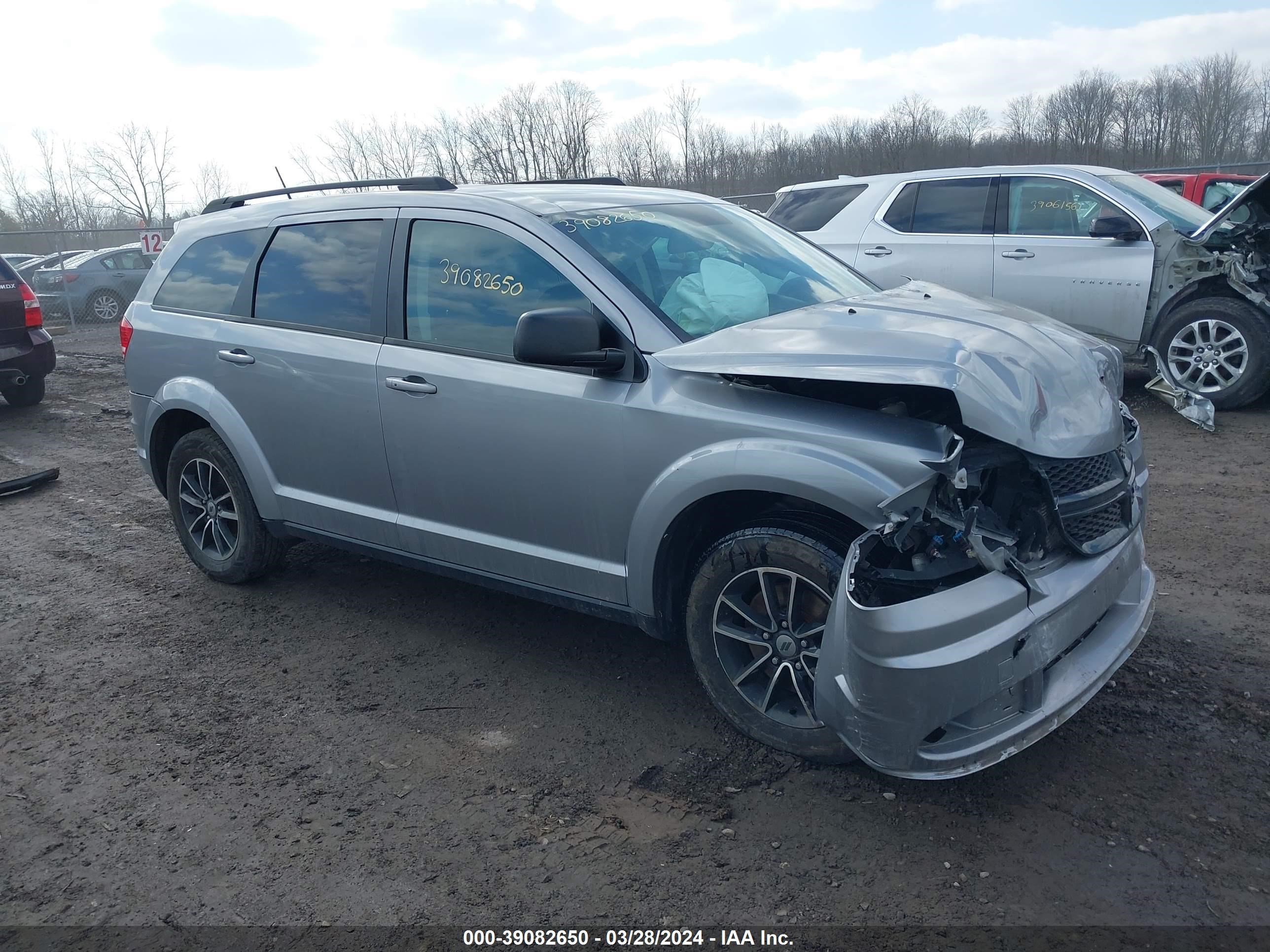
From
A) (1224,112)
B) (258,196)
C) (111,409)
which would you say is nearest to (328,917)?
(258,196)

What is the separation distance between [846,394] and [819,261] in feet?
5.05

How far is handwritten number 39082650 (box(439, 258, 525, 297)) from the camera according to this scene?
12.5ft

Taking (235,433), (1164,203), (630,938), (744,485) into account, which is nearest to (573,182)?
(235,433)

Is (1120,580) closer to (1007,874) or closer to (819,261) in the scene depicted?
(1007,874)

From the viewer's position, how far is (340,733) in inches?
145

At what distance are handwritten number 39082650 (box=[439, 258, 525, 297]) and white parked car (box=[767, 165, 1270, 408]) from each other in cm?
418

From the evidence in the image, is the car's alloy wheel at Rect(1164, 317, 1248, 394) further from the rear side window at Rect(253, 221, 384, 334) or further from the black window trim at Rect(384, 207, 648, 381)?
the rear side window at Rect(253, 221, 384, 334)

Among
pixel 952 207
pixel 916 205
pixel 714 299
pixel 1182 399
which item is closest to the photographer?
pixel 714 299

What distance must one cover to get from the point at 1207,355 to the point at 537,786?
21.5 feet

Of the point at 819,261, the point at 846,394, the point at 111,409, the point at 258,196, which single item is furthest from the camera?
the point at 111,409

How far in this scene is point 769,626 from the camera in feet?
10.6

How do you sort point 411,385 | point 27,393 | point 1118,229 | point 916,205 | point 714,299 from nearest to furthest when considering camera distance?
1. point 714,299
2. point 411,385
3. point 1118,229
4. point 916,205
5. point 27,393

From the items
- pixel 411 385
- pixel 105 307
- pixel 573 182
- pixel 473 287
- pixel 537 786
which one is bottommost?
pixel 537 786

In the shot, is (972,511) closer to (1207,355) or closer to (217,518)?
(217,518)
